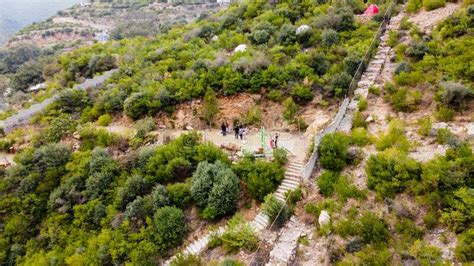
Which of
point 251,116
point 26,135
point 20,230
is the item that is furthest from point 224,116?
point 26,135

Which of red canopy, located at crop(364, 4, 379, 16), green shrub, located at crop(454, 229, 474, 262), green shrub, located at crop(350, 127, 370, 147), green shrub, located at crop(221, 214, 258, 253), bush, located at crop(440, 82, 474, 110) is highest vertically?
red canopy, located at crop(364, 4, 379, 16)

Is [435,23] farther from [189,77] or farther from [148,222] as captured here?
[148,222]

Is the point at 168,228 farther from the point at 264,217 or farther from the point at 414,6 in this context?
the point at 414,6

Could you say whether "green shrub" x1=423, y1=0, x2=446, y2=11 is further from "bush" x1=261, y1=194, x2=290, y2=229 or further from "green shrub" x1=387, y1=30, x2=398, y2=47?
"bush" x1=261, y1=194, x2=290, y2=229

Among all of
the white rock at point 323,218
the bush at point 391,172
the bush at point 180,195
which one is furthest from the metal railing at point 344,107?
the bush at point 180,195

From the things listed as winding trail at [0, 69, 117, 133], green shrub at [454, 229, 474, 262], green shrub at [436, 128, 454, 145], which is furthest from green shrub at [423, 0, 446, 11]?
winding trail at [0, 69, 117, 133]

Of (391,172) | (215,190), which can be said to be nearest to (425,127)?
(391,172)

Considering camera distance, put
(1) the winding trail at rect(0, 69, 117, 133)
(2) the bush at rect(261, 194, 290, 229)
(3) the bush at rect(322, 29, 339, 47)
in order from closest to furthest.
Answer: (2) the bush at rect(261, 194, 290, 229)
(3) the bush at rect(322, 29, 339, 47)
(1) the winding trail at rect(0, 69, 117, 133)
